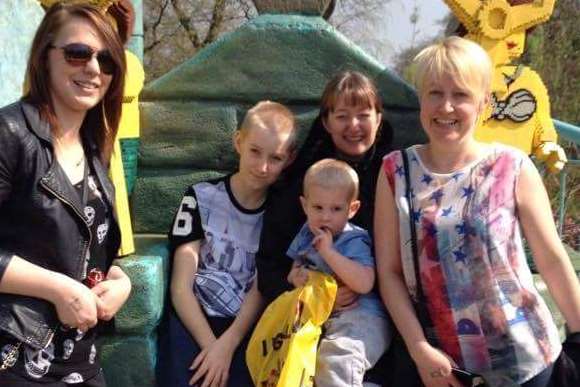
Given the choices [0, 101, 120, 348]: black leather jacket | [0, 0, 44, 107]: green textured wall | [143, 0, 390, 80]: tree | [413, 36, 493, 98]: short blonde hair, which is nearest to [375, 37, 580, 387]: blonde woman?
[413, 36, 493, 98]: short blonde hair

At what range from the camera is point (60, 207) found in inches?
58.5

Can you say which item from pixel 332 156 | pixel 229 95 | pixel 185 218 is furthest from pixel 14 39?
pixel 332 156

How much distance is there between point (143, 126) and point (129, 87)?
24 centimetres

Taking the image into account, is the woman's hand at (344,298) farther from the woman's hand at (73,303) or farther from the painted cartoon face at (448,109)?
the woman's hand at (73,303)

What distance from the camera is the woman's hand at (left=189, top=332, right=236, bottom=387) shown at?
78.4 inches

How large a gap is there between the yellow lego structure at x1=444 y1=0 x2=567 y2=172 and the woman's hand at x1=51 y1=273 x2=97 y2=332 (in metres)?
1.57

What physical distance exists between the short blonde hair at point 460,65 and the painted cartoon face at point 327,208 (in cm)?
39

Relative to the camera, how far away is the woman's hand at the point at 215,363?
78.4 inches

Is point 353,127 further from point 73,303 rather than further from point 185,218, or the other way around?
point 73,303

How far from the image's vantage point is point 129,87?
2.36 metres

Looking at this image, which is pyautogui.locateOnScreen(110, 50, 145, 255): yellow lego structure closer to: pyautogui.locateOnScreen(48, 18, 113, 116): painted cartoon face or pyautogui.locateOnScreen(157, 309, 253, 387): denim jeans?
pyautogui.locateOnScreen(157, 309, 253, 387): denim jeans

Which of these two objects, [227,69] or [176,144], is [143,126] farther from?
[227,69]

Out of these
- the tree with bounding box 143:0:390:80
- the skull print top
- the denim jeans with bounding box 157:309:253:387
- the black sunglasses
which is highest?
the tree with bounding box 143:0:390:80

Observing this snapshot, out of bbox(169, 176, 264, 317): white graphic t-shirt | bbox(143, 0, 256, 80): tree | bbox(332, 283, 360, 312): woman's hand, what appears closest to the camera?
bbox(332, 283, 360, 312): woman's hand
